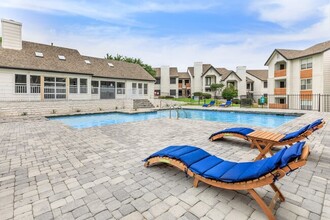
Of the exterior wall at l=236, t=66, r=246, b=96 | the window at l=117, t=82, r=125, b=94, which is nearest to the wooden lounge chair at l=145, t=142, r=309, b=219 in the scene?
the window at l=117, t=82, r=125, b=94

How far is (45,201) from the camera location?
287 centimetres

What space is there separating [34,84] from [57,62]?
349 cm

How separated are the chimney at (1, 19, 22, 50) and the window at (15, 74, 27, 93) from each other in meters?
3.69

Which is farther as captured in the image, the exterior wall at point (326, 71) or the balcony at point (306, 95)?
the balcony at point (306, 95)

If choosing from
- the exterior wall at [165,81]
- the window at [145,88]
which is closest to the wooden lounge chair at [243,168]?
the window at [145,88]

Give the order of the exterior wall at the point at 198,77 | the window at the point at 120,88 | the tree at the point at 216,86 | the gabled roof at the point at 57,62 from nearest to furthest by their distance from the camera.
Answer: the gabled roof at the point at 57,62 → the window at the point at 120,88 → the tree at the point at 216,86 → the exterior wall at the point at 198,77

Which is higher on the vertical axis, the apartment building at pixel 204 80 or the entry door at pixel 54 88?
the apartment building at pixel 204 80

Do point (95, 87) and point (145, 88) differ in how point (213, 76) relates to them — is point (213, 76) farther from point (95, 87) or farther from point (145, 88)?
point (95, 87)

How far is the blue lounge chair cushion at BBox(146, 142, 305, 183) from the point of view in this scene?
7.31 feet

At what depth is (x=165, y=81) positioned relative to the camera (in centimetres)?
4784

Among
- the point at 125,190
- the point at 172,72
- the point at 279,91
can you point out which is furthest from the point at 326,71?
the point at 172,72

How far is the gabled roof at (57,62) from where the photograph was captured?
16938 millimetres

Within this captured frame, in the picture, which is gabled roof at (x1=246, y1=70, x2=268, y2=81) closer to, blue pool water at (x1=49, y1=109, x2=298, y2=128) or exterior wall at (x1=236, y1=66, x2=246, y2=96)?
exterior wall at (x1=236, y1=66, x2=246, y2=96)

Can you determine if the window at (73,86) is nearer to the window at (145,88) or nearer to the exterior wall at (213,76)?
the window at (145,88)
